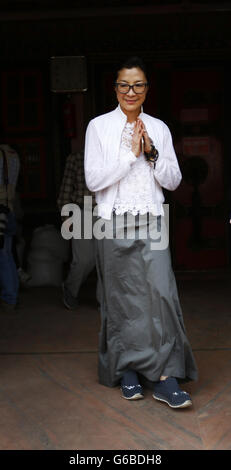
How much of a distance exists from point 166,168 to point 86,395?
138cm

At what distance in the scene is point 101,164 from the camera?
3457 millimetres

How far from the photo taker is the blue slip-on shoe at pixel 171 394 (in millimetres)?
3322

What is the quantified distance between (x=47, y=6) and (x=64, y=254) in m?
2.55

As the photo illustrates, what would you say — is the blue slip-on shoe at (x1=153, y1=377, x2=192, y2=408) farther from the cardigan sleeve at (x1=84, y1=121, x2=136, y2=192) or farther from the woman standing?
the cardigan sleeve at (x1=84, y1=121, x2=136, y2=192)

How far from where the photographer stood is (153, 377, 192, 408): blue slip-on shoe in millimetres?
3322

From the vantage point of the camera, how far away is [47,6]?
19.6 feet

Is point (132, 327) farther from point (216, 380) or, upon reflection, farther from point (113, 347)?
point (216, 380)

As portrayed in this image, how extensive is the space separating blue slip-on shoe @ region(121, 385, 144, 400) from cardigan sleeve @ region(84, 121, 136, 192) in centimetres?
112

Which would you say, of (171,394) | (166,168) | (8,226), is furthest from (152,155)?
(8,226)

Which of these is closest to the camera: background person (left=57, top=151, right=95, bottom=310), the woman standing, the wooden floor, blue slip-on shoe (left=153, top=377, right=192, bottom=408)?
the wooden floor

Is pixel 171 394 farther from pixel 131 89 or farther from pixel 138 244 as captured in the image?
pixel 131 89

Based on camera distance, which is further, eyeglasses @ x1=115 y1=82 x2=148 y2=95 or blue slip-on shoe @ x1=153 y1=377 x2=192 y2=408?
eyeglasses @ x1=115 y1=82 x2=148 y2=95

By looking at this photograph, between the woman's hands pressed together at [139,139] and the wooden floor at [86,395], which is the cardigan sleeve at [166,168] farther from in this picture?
the wooden floor at [86,395]

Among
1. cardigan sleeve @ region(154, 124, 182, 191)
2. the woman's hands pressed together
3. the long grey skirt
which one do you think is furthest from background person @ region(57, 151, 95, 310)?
the woman's hands pressed together
